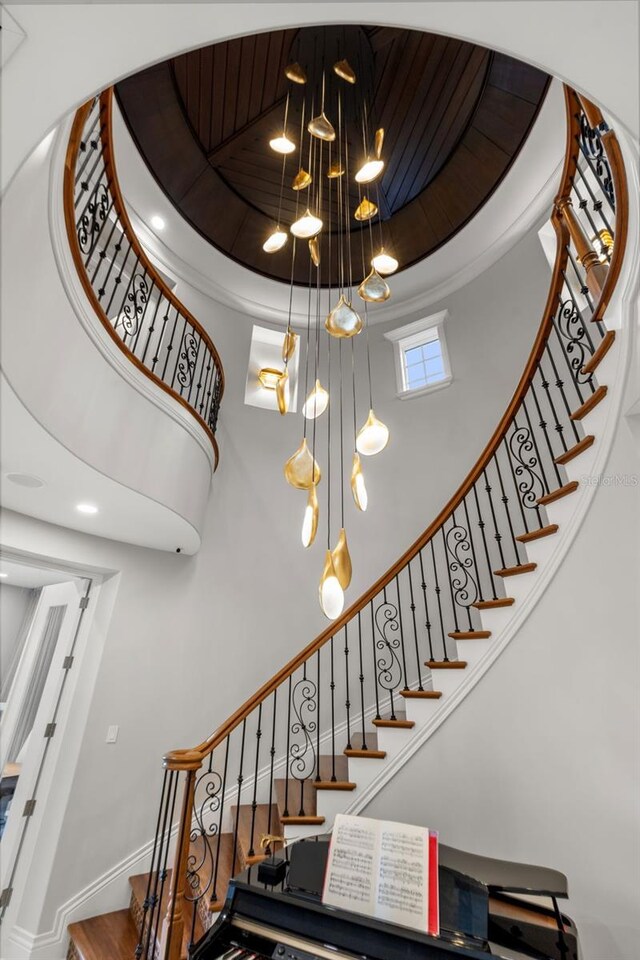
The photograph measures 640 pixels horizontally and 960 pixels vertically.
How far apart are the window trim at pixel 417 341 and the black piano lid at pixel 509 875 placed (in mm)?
4160

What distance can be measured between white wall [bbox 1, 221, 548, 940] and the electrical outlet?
40 millimetres

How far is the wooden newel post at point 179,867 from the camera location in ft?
6.73

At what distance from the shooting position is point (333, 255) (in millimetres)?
5871

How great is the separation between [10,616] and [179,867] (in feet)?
6.55

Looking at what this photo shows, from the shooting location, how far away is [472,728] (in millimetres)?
2598

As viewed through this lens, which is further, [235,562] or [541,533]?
[235,562]

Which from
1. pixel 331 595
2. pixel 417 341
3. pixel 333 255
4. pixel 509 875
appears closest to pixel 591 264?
pixel 331 595

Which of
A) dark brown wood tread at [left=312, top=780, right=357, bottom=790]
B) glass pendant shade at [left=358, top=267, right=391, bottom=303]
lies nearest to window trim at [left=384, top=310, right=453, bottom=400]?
glass pendant shade at [left=358, top=267, right=391, bottom=303]

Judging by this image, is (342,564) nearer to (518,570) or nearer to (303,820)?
(518,570)

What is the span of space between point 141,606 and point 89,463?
180 cm

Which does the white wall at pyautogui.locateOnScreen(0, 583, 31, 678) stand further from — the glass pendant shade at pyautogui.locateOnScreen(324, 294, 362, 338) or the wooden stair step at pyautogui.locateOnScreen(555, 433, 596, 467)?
the wooden stair step at pyautogui.locateOnScreen(555, 433, 596, 467)

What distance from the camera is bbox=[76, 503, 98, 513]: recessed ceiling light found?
2.67m

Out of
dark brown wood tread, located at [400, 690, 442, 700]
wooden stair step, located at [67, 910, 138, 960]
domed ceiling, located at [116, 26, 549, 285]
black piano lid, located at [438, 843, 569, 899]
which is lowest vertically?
wooden stair step, located at [67, 910, 138, 960]

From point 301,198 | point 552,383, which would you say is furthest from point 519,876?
point 301,198
